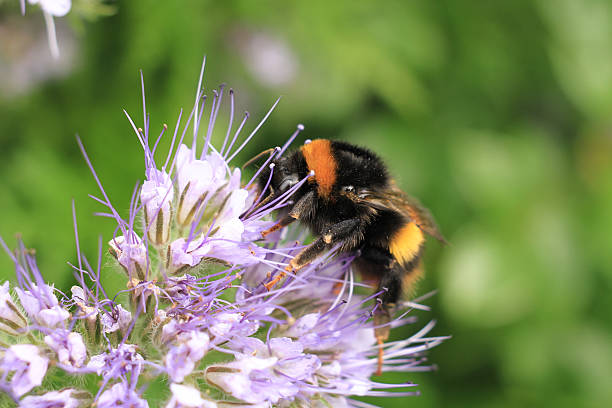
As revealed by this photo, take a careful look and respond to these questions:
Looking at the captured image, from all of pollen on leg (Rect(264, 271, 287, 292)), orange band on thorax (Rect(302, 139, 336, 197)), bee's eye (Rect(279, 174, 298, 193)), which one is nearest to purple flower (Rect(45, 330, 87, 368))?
pollen on leg (Rect(264, 271, 287, 292))

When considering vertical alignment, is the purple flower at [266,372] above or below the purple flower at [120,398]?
above

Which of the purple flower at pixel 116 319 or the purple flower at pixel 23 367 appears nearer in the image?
the purple flower at pixel 23 367

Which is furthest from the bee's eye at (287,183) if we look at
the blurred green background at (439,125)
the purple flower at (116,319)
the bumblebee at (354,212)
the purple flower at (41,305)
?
the blurred green background at (439,125)

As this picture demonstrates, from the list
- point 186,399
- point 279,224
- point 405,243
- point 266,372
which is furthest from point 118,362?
point 405,243

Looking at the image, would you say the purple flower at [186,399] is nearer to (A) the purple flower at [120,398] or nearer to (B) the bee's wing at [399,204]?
(A) the purple flower at [120,398]

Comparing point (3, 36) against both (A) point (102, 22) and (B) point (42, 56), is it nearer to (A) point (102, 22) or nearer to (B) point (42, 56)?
(B) point (42, 56)

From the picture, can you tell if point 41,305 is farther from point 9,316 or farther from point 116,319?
point 116,319

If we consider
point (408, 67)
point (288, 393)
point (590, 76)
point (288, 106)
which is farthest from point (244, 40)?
point (288, 393)
